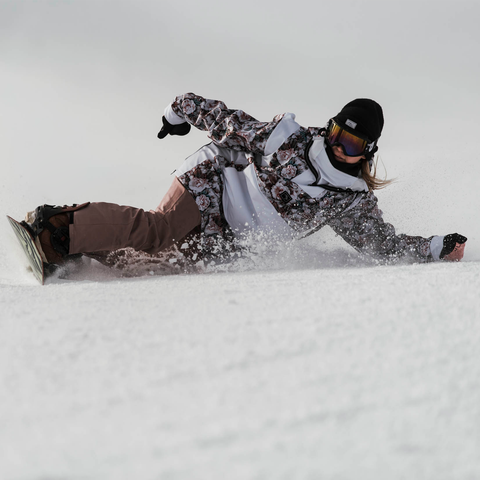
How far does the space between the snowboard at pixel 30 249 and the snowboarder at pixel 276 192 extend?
0.07m

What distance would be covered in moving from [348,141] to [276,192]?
259 millimetres

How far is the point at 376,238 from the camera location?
139 cm

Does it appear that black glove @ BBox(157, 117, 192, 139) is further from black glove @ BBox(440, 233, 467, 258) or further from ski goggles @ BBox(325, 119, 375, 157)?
black glove @ BBox(440, 233, 467, 258)

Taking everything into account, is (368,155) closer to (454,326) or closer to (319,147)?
(319,147)

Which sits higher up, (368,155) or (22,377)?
(368,155)

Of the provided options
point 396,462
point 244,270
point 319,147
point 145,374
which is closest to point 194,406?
point 145,374

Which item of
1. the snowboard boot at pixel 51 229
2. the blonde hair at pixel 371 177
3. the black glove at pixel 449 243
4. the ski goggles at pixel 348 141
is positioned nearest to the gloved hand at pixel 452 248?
the black glove at pixel 449 243

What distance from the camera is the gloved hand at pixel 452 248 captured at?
4.41 feet

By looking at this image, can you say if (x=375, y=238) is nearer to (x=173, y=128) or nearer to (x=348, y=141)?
(x=348, y=141)

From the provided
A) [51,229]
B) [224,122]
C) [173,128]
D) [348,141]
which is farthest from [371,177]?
[51,229]

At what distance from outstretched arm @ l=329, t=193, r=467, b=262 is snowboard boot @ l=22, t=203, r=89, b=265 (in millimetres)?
795

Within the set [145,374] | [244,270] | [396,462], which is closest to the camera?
[396,462]

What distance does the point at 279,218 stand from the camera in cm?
134

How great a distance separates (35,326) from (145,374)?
0.86 feet
